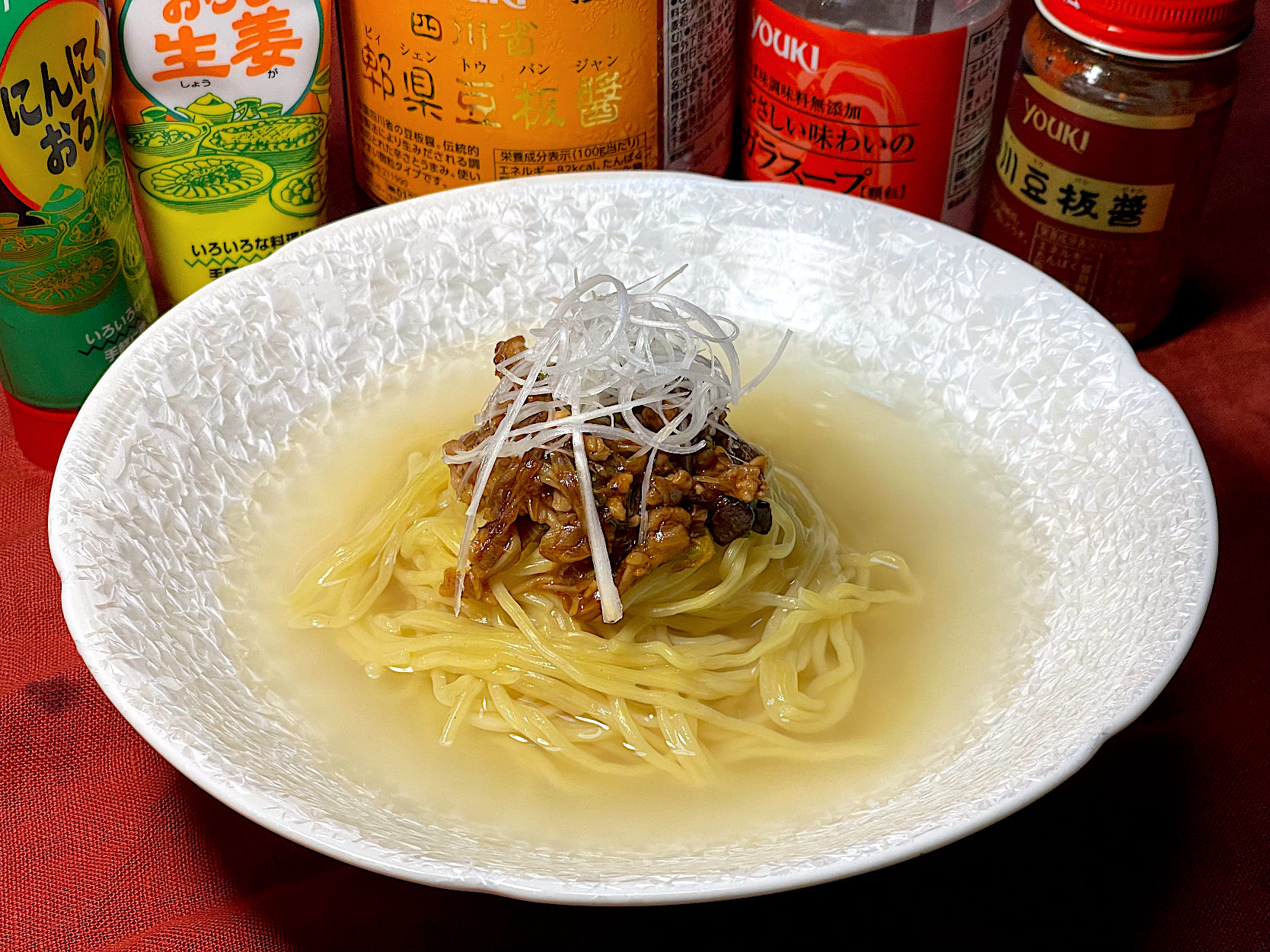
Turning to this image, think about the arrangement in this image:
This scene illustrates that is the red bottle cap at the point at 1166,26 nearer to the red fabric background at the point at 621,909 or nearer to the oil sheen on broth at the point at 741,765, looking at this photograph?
the oil sheen on broth at the point at 741,765

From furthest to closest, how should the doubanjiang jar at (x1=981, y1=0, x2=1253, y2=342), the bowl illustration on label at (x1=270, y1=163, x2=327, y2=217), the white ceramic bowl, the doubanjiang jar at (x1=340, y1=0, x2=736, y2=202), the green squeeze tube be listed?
the bowl illustration on label at (x1=270, y1=163, x2=327, y2=217) < the doubanjiang jar at (x1=340, y1=0, x2=736, y2=202) < the doubanjiang jar at (x1=981, y1=0, x2=1253, y2=342) < the green squeeze tube < the white ceramic bowl

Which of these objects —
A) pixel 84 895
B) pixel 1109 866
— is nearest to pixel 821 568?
pixel 1109 866

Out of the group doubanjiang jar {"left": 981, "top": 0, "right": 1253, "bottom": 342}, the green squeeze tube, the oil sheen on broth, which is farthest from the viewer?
doubanjiang jar {"left": 981, "top": 0, "right": 1253, "bottom": 342}

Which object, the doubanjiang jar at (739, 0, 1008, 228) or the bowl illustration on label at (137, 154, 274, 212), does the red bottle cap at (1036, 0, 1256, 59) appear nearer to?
the doubanjiang jar at (739, 0, 1008, 228)

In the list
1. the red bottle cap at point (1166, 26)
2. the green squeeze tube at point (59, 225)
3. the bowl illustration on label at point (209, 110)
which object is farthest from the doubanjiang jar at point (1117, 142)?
the green squeeze tube at point (59, 225)

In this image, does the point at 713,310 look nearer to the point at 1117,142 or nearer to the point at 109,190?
the point at 1117,142

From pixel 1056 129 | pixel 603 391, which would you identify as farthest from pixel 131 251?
pixel 1056 129

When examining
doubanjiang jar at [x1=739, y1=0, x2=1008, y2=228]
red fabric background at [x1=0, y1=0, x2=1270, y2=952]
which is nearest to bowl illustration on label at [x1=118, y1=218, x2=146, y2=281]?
red fabric background at [x1=0, y1=0, x2=1270, y2=952]
